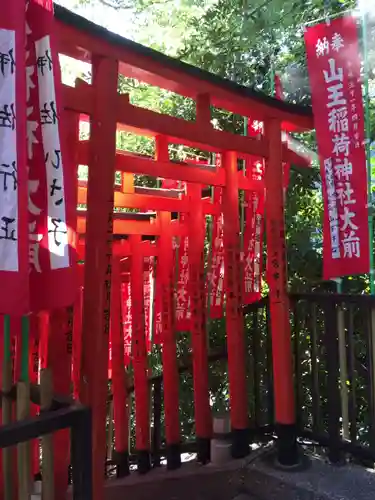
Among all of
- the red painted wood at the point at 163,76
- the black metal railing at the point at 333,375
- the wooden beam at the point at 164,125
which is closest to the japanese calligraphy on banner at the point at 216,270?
the black metal railing at the point at 333,375

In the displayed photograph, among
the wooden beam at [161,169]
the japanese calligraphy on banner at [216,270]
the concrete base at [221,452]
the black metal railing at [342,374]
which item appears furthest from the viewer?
the japanese calligraphy on banner at [216,270]

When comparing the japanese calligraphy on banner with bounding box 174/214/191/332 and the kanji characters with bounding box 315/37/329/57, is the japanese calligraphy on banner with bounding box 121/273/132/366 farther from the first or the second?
the kanji characters with bounding box 315/37/329/57

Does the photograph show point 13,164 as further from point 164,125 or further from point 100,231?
point 164,125

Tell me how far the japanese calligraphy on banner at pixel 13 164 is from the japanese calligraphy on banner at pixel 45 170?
0.15 m

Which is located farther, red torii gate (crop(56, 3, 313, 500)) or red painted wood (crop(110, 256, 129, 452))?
red painted wood (crop(110, 256, 129, 452))

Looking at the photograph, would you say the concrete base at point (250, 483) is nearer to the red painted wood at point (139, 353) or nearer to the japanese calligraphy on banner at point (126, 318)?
the red painted wood at point (139, 353)

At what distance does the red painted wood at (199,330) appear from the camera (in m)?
5.70

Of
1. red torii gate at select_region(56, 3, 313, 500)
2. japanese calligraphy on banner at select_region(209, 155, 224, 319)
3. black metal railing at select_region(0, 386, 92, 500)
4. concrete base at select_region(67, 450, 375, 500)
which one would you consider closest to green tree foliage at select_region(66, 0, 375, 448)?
japanese calligraphy on banner at select_region(209, 155, 224, 319)

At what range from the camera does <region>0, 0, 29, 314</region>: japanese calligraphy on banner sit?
2385mm

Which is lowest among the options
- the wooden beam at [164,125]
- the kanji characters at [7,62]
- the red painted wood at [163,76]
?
the kanji characters at [7,62]

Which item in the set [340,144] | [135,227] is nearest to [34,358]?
[135,227]

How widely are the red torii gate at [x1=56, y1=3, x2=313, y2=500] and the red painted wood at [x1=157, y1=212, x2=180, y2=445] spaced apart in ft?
0.11

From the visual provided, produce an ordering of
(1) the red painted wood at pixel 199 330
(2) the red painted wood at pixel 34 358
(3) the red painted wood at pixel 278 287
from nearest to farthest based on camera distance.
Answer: (2) the red painted wood at pixel 34 358 → (3) the red painted wood at pixel 278 287 → (1) the red painted wood at pixel 199 330

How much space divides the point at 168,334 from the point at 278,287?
1.89 metres
